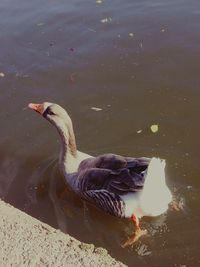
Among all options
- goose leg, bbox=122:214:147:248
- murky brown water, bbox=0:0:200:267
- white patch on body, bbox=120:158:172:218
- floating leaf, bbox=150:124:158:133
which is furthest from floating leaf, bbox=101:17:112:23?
goose leg, bbox=122:214:147:248

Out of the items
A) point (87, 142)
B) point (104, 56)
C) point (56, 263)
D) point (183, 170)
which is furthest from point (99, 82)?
point (56, 263)

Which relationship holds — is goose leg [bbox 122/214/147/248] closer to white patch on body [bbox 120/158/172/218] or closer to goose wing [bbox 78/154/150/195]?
white patch on body [bbox 120/158/172/218]

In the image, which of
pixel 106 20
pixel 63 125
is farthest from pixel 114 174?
pixel 106 20

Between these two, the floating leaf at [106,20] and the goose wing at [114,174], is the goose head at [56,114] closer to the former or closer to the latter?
the goose wing at [114,174]

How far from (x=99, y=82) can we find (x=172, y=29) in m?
2.01

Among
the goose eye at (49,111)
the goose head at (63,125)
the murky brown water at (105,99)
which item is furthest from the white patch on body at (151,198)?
the goose eye at (49,111)

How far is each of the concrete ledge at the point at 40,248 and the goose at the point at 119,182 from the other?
0.81 m

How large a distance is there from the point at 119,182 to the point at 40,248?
4.54 ft

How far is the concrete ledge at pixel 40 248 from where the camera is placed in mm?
5375

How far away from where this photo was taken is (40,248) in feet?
18.1

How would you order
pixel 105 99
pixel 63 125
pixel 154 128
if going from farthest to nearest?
pixel 105 99, pixel 154 128, pixel 63 125

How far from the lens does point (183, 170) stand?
698 cm

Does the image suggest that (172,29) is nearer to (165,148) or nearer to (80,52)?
(80,52)

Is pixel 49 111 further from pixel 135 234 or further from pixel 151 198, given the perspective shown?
pixel 135 234
